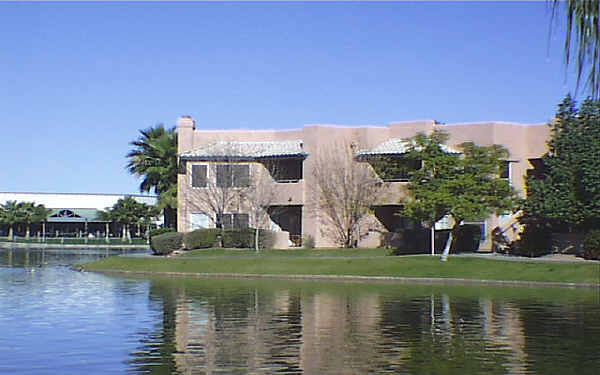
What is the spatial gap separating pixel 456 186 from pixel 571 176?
6261 mm

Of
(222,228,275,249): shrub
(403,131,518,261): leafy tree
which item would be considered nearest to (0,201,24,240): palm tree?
(222,228,275,249): shrub

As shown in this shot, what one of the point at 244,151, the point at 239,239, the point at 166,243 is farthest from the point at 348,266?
the point at 244,151

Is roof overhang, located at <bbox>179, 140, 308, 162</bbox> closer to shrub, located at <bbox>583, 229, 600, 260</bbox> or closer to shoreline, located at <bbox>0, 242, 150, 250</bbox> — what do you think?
shrub, located at <bbox>583, 229, 600, 260</bbox>

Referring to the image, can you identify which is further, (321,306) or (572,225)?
(572,225)

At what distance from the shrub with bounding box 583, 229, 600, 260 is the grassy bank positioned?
11.7 ft

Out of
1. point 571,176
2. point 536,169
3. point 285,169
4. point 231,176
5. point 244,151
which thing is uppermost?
point 244,151

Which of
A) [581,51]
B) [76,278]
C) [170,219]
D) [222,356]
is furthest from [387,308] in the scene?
[170,219]

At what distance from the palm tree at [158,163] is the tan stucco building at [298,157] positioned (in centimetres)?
360

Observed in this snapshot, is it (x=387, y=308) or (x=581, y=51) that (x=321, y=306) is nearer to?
(x=387, y=308)

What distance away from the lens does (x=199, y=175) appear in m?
48.6

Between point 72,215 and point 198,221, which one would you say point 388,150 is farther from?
point 72,215

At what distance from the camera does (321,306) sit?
24.2 meters

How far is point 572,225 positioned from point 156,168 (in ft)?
87.0

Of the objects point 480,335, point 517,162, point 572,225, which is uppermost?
point 517,162
